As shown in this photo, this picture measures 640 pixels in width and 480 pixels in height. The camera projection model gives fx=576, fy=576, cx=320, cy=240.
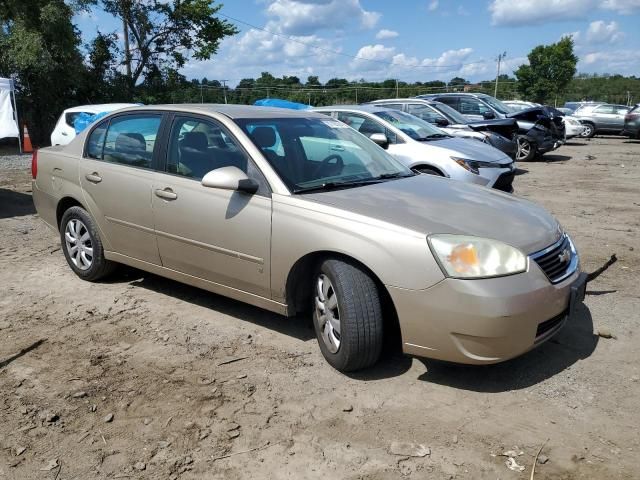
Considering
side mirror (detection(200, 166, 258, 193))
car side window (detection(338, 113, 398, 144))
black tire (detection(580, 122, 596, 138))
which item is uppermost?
car side window (detection(338, 113, 398, 144))

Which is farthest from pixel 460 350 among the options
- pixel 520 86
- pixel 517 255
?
pixel 520 86

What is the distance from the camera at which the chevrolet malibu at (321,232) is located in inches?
126

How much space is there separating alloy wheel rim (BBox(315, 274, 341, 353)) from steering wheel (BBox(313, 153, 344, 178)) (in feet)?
2.90

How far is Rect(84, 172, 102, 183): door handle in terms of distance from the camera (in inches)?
195

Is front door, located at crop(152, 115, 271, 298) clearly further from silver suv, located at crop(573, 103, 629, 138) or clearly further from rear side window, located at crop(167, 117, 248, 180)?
silver suv, located at crop(573, 103, 629, 138)

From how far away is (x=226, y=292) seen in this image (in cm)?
419

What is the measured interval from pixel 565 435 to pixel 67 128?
12744 millimetres

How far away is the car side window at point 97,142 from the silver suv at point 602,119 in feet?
77.8

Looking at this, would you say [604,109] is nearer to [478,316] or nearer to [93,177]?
[93,177]

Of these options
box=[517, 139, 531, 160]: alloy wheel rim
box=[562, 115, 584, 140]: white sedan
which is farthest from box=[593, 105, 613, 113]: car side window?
box=[517, 139, 531, 160]: alloy wheel rim

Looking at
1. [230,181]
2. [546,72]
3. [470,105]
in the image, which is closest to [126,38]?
[470,105]

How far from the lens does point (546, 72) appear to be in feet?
151

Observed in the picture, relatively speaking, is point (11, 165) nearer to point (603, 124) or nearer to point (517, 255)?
point (517, 255)

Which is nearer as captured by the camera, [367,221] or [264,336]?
[367,221]
